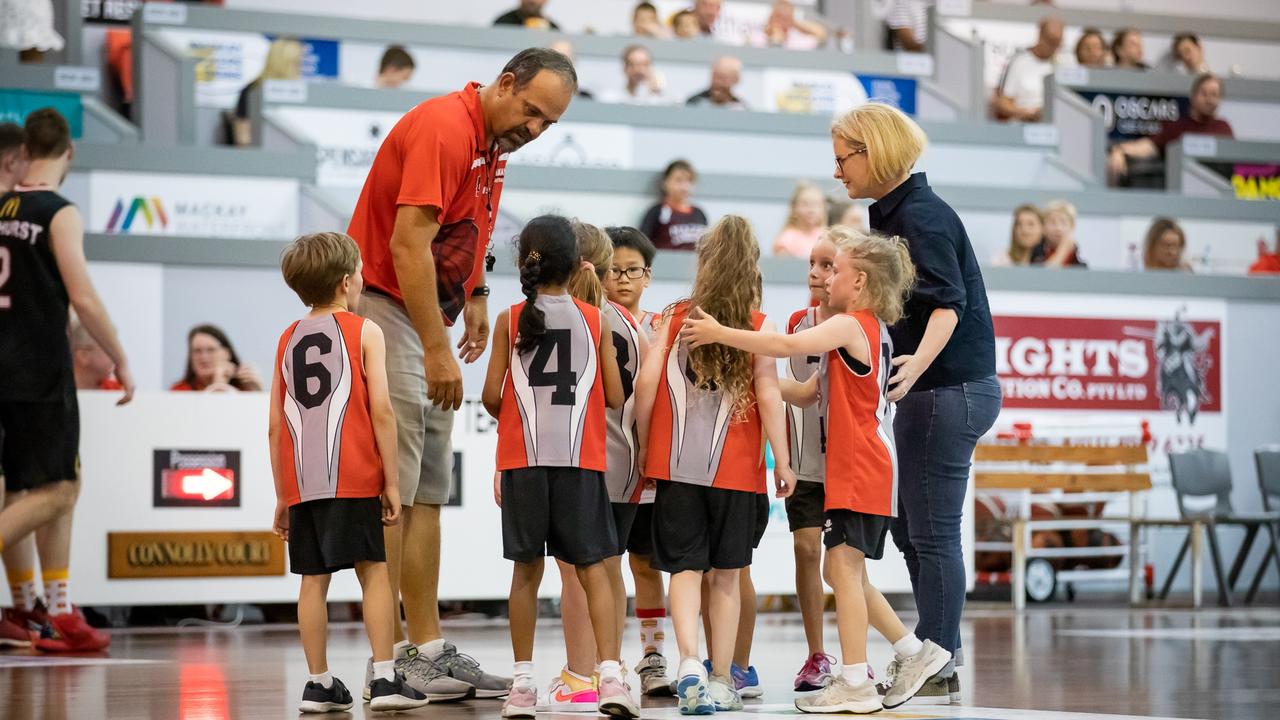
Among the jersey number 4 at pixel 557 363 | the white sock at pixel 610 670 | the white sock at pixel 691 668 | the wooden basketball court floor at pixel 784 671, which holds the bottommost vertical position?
the wooden basketball court floor at pixel 784 671

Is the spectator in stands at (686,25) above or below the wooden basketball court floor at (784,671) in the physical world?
above

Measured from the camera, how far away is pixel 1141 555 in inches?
416

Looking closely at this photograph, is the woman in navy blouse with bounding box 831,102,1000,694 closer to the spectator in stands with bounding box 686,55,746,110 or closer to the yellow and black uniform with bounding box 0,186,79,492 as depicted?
the yellow and black uniform with bounding box 0,186,79,492

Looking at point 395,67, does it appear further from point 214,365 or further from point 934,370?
point 934,370

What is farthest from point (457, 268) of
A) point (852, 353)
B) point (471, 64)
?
point (471, 64)

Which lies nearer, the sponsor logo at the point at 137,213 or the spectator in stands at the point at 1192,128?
the sponsor logo at the point at 137,213

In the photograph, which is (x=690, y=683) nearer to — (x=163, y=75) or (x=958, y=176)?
(x=163, y=75)

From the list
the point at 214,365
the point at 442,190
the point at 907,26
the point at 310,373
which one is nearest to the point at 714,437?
the point at 442,190

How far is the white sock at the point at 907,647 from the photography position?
4.41 meters

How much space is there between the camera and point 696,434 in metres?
4.38

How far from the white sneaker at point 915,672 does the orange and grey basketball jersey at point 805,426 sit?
0.76m

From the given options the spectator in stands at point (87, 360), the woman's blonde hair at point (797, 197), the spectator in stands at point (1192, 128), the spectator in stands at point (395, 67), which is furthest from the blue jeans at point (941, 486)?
the spectator in stands at point (1192, 128)

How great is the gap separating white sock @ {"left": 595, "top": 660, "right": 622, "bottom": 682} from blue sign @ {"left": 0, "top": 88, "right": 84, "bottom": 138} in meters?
7.16

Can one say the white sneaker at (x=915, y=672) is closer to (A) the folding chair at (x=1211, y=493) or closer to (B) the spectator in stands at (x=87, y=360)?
(B) the spectator in stands at (x=87, y=360)
